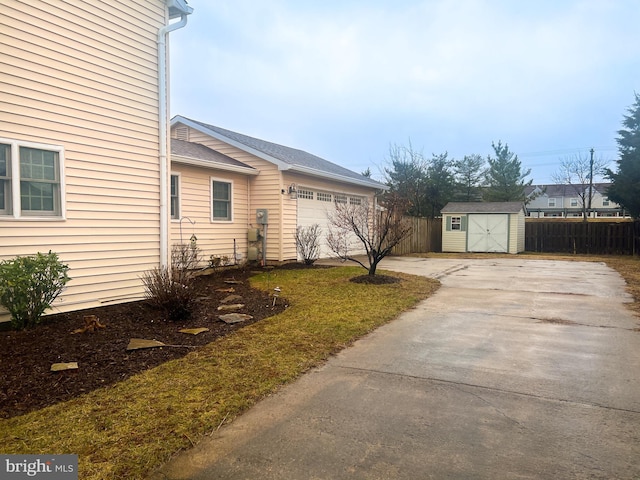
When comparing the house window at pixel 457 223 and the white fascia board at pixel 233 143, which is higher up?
the white fascia board at pixel 233 143

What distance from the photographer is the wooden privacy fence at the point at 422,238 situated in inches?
797

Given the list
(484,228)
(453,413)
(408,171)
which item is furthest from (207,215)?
(408,171)

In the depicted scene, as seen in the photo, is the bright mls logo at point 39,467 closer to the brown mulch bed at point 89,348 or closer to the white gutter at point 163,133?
the brown mulch bed at point 89,348

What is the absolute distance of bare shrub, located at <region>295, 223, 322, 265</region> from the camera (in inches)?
517

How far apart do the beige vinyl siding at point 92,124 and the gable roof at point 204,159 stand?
8.58 feet

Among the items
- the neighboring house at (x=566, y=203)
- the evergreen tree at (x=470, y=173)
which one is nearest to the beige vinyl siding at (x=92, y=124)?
the evergreen tree at (x=470, y=173)

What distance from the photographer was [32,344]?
478cm

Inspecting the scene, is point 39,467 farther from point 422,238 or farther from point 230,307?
point 422,238

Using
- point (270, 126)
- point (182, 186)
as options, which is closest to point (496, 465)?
point (182, 186)

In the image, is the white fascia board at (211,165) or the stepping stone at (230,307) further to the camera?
the white fascia board at (211,165)

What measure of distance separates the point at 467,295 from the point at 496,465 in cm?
627

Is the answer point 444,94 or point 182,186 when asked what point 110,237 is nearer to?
point 182,186

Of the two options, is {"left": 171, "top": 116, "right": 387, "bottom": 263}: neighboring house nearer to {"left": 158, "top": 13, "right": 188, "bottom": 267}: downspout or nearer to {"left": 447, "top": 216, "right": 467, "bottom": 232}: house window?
{"left": 158, "top": 13, "right": 188, "bottom": 267}: downspout

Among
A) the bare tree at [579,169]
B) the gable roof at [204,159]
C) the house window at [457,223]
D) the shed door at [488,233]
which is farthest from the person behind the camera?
the bare tree at [579,169]
